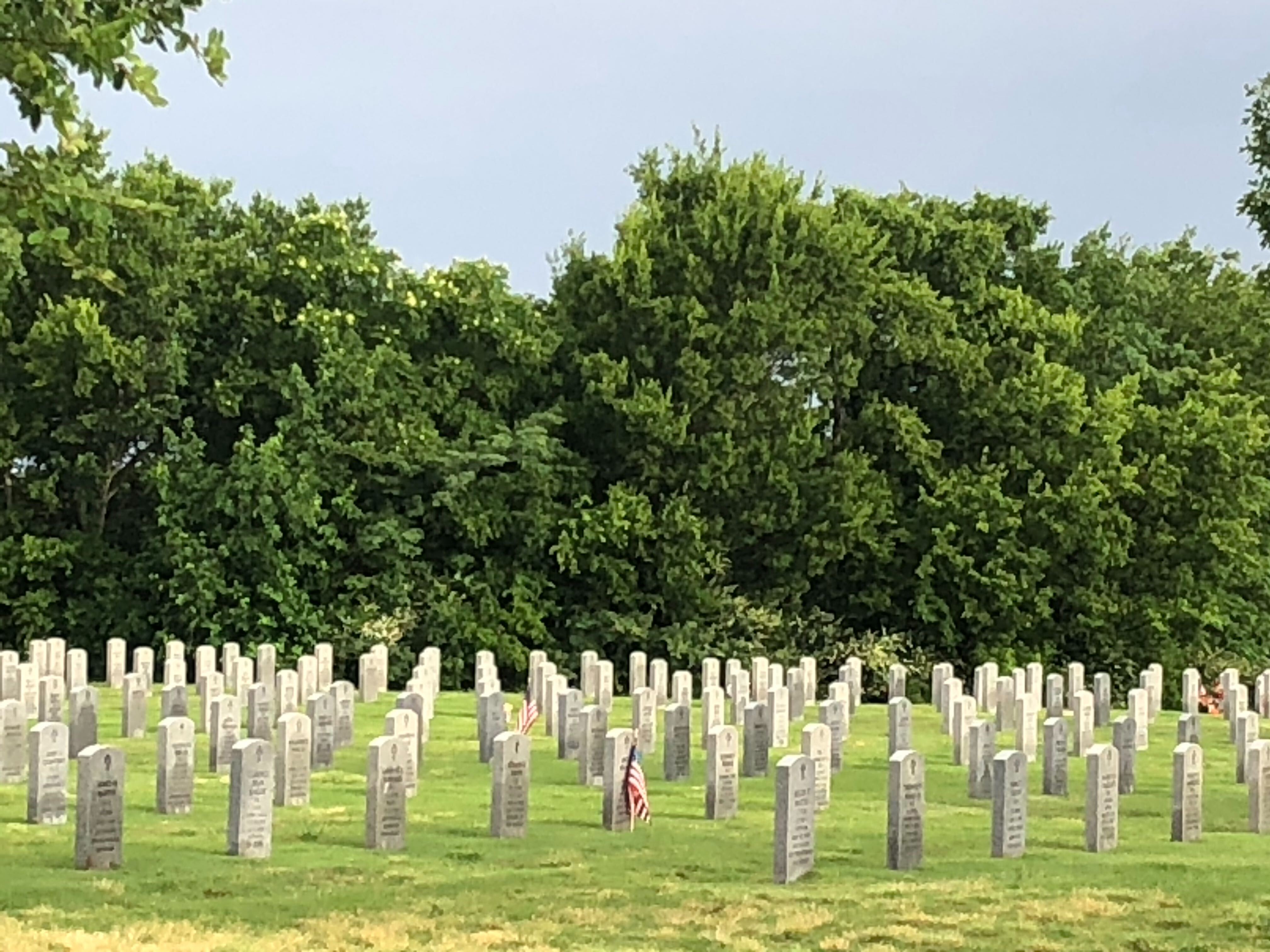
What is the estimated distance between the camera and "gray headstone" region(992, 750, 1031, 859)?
527 inches

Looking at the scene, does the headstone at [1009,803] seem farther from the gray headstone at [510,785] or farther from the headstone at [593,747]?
the headstone at [593,747]

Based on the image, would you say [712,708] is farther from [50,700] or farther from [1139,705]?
[50,700]

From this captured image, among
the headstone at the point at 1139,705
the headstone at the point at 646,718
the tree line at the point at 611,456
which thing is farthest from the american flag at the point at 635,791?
the tree line at the point at 611,456

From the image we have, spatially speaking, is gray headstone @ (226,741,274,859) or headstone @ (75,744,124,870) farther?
gray headstone @ (226,741,274,859)

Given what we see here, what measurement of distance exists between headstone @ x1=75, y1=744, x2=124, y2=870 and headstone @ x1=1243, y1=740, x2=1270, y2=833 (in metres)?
8.94

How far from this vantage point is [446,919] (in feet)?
35.2

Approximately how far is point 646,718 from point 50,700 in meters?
6.90

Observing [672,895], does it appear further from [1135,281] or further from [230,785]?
[1135,281]

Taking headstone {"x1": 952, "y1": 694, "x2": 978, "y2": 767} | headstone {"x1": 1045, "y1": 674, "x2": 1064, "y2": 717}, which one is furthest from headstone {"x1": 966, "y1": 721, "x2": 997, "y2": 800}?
headstone {"x1": 1045, "y1": 674, "x2": 1064, "y2": 717}

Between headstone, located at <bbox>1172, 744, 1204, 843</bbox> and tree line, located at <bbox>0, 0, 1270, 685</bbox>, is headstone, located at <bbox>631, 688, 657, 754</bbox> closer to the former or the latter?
headstone, located at <bbox>1172, 744, 1204, 843</bbox>

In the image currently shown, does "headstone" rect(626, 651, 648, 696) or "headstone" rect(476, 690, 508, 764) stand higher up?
"headstone" rect(626, 651, 648, 696)

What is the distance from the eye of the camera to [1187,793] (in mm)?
14719

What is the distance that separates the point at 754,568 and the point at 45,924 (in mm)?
25192

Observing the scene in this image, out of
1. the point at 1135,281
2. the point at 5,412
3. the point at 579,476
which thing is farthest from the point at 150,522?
the point at 1135,281
